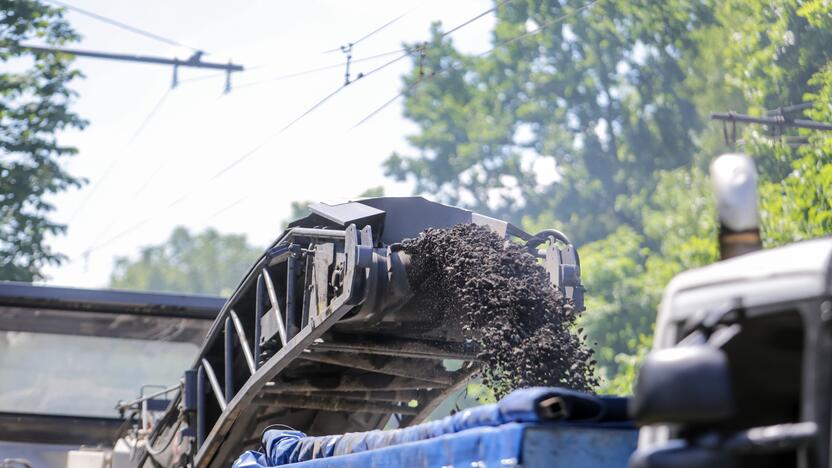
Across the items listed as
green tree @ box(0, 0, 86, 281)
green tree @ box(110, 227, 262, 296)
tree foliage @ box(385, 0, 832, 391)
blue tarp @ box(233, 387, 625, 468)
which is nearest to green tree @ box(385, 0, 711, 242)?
tree foliage @ box(385, 0, 832, 391)

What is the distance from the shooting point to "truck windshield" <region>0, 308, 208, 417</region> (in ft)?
46.4

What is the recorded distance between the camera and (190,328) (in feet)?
48.1

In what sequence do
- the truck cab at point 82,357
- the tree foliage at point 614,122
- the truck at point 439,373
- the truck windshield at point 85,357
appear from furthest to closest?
the tree foliage at point 614,122 → the truck windshield at point 85,357 → the truck cab at point 82,357 → the truck at point 439,373

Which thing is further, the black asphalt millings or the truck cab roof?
the black asphalt millings

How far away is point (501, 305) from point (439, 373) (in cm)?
244

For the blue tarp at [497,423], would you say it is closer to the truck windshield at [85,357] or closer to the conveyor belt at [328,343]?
the conveyor belt at [328,343]

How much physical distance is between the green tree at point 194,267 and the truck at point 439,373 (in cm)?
11976

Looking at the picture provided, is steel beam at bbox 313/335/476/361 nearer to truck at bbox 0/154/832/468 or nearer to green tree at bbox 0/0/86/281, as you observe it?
truck at bbox 0/154/832/468

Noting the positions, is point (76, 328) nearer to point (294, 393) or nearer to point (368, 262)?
point (294, 393)

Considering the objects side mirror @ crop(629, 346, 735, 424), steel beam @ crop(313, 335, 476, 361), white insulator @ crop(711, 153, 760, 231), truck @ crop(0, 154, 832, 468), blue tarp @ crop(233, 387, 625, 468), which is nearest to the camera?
side mirror @ crop(629, 346, 735, 424)

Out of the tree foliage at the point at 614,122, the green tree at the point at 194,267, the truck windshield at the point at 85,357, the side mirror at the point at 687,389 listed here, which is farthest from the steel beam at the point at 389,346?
the green tree at the point at 194,267

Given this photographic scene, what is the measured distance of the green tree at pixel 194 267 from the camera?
440 feet

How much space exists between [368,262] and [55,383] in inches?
286

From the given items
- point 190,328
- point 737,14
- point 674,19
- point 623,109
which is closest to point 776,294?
point 190,328
